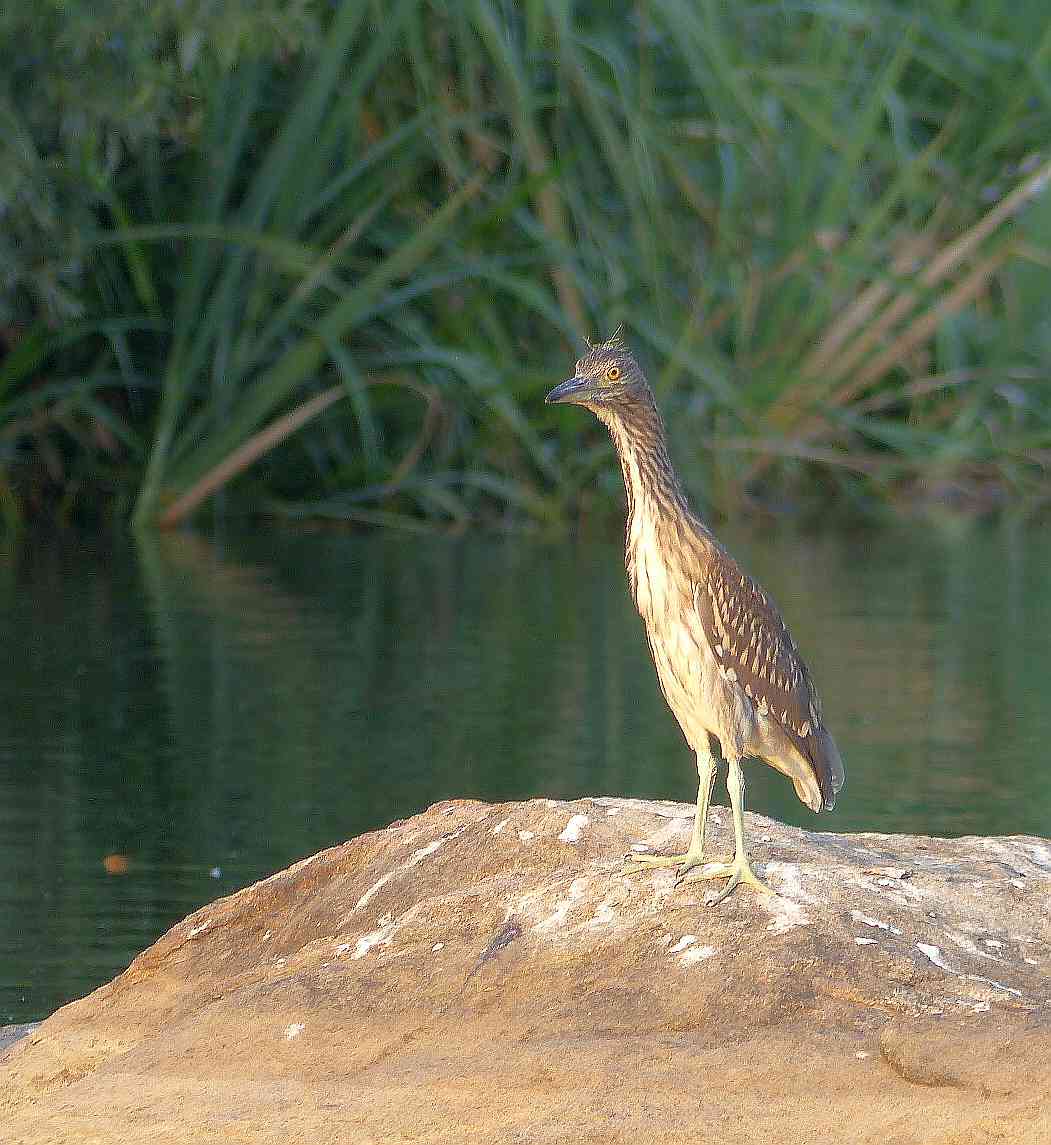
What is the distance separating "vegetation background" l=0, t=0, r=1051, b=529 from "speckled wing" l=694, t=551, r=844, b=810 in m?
12.0

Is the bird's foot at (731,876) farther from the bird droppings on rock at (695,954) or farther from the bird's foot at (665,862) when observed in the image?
the bird droppings on rock at (695,954)

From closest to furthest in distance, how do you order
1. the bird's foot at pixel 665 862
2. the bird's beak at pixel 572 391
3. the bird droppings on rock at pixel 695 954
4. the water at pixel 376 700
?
the bird droppings on rock at pixel 695 954 < the bird's foot at pixel 665 862 < the bird's beak at pixel 572 391 < the water at pixel 376 700

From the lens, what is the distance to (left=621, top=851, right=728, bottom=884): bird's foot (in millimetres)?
5949

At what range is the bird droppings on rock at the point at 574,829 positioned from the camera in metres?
6.19

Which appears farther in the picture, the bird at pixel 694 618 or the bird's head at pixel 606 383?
the bird's head at pixel 606 383

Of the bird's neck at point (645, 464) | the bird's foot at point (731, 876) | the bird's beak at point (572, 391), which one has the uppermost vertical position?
the bird's beak at point (572, 391)

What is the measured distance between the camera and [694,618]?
20.2 feet

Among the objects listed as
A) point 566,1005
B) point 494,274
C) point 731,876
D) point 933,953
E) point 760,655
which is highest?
point 494,274

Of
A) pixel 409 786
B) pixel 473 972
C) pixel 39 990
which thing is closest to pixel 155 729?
pixel 409 786

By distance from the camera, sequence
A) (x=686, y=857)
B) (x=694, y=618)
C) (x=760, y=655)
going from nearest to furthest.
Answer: (x=686, y=857) < (x=694, y=618) < (x=760, y=655)

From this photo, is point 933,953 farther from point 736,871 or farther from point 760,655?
point 760,655

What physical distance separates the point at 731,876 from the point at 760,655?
2.19ft

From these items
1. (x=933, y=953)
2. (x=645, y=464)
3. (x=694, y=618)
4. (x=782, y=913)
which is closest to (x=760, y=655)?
(x=694, y=618)

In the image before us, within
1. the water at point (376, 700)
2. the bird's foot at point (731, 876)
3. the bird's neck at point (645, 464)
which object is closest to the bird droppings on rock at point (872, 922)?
the bird's foot at point (731, 876)
